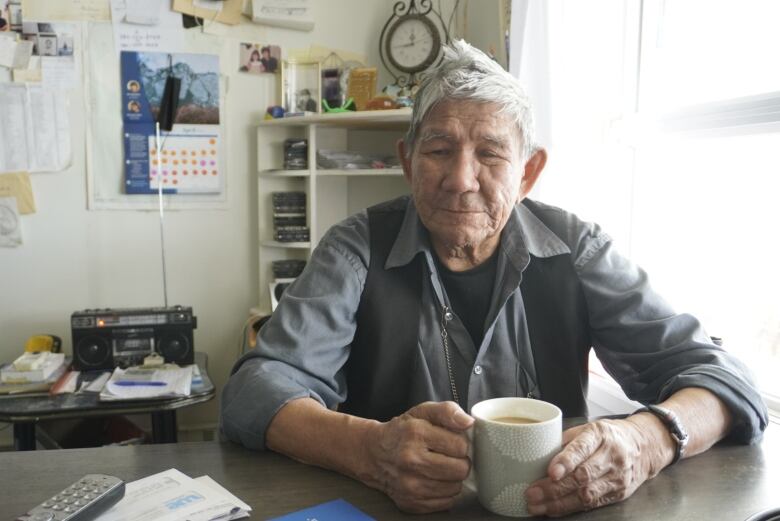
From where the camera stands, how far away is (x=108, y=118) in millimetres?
2660

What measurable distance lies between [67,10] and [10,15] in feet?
0.67

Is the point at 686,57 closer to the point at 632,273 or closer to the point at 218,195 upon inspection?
the point at 632,273

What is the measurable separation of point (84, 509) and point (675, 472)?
0.68 metres

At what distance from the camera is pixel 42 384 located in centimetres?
206

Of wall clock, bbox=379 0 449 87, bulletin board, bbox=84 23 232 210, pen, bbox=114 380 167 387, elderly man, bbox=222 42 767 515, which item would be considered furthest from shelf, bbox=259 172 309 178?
elderly man, bbox=222 42 767 515

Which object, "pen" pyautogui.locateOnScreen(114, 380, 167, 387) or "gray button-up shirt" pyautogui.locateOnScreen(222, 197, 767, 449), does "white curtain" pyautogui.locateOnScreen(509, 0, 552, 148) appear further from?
"pen" pyautogui.locateOnScreen(114, 380, 167, 387)

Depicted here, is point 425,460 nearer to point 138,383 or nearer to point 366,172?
point 138,383

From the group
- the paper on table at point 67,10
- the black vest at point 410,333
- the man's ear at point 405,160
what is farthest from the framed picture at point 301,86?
the black vest at point 410,333

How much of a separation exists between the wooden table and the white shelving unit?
799mm

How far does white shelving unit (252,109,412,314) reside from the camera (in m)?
2.63

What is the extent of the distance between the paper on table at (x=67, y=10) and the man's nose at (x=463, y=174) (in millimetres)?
2088

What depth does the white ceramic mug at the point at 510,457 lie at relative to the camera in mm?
692

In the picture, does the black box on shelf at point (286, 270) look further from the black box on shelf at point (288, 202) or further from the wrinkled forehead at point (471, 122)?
the wrinkled forehead at point (471, 122)

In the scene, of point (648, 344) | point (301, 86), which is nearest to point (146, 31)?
point (301, 86)
